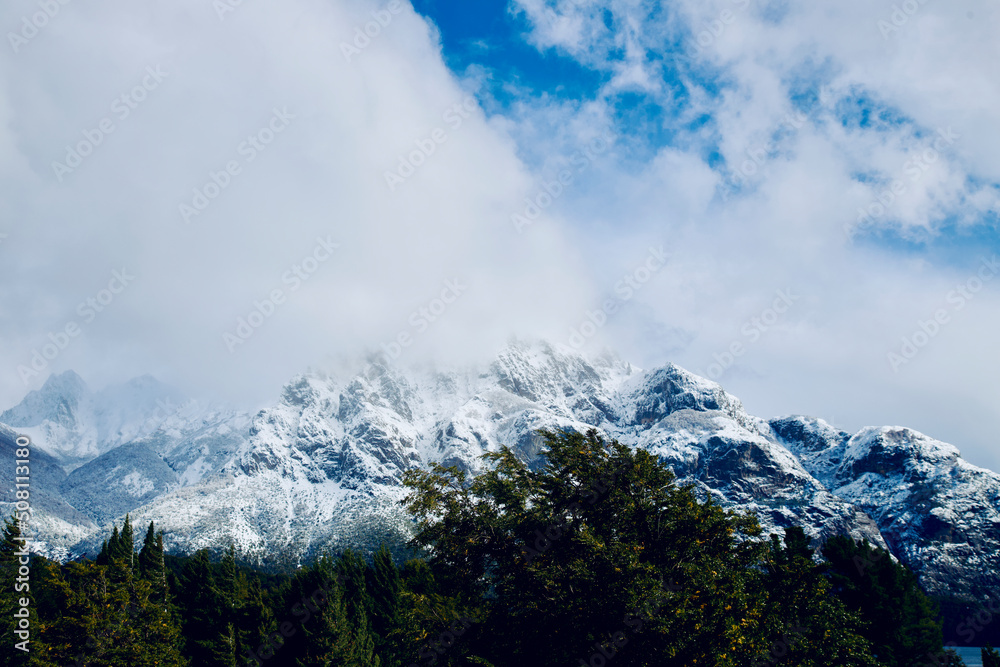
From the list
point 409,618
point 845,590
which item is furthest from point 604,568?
point 845,590

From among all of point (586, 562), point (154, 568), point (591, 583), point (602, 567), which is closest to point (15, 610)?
point (154, 568)

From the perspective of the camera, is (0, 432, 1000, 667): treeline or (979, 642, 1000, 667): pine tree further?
(979, 642, 1000, 667): pine tree

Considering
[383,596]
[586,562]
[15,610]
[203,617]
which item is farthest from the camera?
[383,596]

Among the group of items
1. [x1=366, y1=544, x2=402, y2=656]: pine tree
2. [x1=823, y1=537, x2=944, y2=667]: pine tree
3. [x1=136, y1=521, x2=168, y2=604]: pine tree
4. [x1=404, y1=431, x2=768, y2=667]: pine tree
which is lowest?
[x1=136, y1=521, x2=168, y2=604]: pine tree

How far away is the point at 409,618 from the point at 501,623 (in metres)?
3.42

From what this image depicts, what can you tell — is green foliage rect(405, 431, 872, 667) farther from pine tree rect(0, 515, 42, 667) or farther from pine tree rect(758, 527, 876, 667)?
pine tree rect(0, 515, 42, 667)

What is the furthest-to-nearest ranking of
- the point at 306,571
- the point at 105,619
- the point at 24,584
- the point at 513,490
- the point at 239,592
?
the point at 306,571 < the point at 239,592 < the point at 24,584 < the point at 105,619 < the point at 513,490

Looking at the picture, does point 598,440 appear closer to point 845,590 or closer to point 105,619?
point 105,619

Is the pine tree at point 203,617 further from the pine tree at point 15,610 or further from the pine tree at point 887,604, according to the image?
the pine tree at point 887,604

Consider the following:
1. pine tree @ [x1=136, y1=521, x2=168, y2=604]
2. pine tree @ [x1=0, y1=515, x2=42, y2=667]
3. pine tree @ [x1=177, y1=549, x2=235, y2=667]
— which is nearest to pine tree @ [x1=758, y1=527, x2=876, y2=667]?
pine tree @ [x1=0, y1=515, x2=42, y2=667]

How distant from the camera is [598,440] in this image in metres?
22.8
